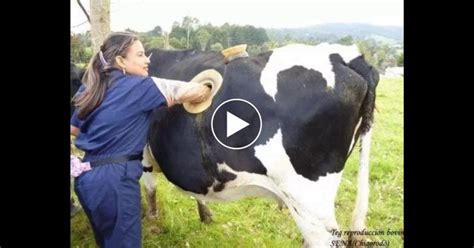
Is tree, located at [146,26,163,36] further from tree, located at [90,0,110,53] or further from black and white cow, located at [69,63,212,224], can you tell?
black and white cow, located at [69,63,212,224]

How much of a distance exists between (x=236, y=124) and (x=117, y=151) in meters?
0.45

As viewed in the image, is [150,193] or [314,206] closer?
[314,206]

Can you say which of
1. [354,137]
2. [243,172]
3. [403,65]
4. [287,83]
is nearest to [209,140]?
[243,172]

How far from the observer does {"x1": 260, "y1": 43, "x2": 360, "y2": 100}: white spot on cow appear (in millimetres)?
2133

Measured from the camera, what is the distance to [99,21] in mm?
2352

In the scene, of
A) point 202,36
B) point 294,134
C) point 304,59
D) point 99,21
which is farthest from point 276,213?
point 99,21

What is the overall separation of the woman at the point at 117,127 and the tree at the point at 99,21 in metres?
0.11

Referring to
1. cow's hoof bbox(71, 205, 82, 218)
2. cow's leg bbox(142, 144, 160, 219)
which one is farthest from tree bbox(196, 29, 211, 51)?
cow's hoof bbox(71, 205, 82, 218)

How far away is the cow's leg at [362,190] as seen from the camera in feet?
7.43

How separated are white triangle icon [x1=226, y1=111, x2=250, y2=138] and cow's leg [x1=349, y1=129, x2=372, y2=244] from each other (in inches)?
18.9

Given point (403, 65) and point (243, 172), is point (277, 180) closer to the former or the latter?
point (243, 172)

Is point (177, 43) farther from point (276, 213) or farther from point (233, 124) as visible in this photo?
point (276, 213)
